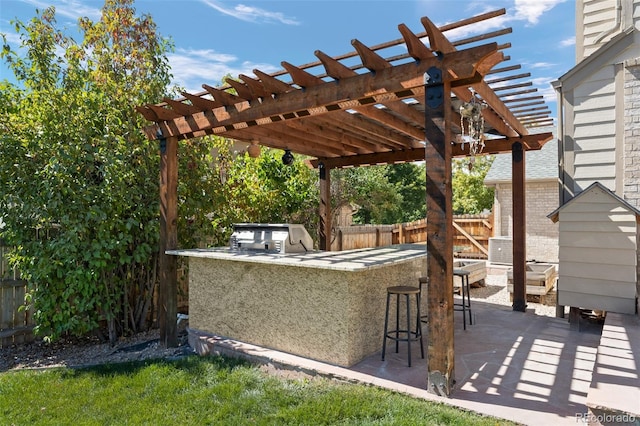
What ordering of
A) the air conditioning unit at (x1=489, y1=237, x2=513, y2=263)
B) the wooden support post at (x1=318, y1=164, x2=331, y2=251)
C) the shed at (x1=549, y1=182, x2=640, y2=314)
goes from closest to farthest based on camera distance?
the shed at (x1=549, y1=182, x2=640, y2=314) → the wooden support post at (x1=318, y1=164, x2=331, y2=251) → the air conditioning unit at (x1=489, y1=237, x2=513, y2=263)

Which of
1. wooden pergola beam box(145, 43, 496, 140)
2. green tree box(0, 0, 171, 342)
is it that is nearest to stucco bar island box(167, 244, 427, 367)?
green tree box(0, 0, 171, 342)

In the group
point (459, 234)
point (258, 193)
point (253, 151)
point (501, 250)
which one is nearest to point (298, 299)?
point (253, 151)

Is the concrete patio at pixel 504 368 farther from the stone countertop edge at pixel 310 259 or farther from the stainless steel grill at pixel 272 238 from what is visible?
the stainless steel grill at pixel 272 238

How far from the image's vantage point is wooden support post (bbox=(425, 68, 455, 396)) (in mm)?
3041

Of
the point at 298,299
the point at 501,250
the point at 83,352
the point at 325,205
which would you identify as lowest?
the point at 83,352

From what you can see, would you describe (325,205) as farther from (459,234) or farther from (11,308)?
(459,234)

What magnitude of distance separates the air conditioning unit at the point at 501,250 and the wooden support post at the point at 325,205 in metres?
5.68

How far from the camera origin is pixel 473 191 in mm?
19547

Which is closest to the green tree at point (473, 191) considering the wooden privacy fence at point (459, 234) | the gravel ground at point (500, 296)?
the wooden privacy fence at point (459, 234)

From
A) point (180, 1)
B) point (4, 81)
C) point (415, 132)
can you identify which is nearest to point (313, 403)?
point (415, 132)

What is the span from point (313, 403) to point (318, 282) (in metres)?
1.08

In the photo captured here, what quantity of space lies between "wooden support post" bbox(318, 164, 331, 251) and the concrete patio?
350cm

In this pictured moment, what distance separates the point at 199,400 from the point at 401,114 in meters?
3.43

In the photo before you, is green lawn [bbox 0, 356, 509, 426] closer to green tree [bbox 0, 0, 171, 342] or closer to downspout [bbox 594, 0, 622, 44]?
green tree [bbox 0, 0, 171, 342]
